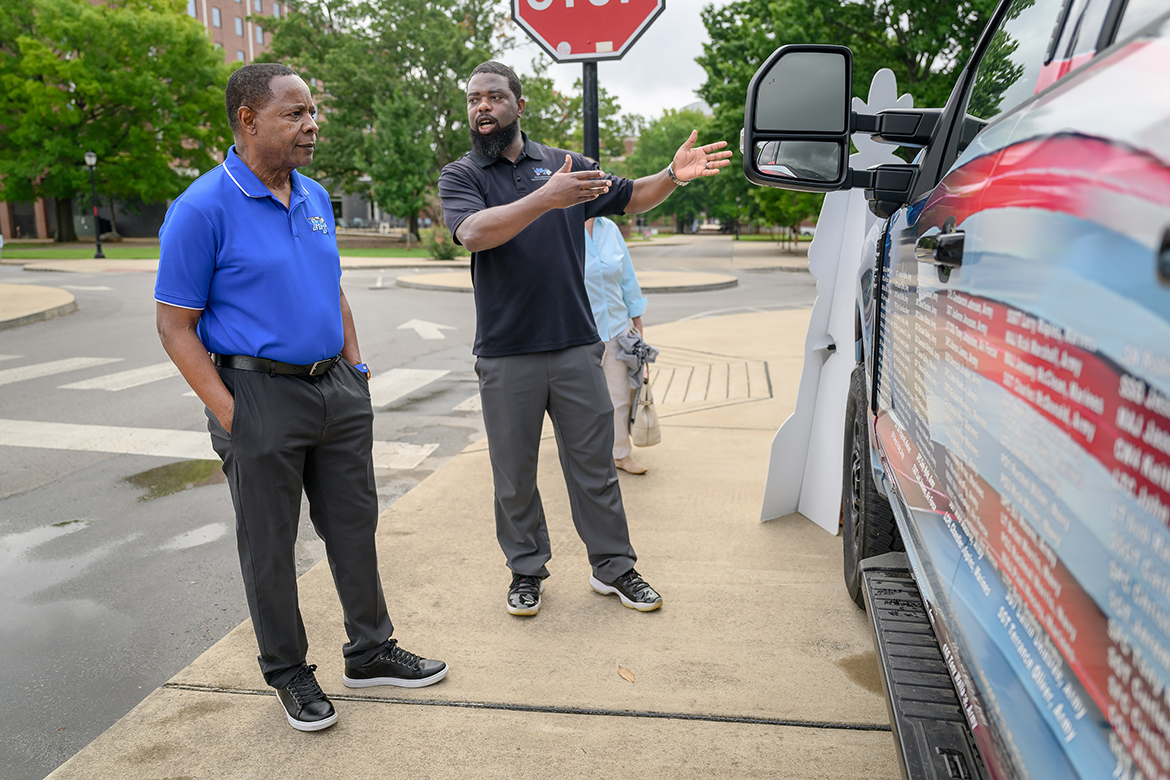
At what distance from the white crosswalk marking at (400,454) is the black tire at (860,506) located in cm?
327

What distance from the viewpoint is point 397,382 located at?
8.92 meters

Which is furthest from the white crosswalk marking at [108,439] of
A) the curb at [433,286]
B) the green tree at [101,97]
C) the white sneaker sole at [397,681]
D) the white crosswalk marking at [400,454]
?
the green tree at [101,97]

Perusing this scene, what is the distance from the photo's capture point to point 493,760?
103 inches

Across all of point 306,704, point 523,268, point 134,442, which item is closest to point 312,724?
point 306,704

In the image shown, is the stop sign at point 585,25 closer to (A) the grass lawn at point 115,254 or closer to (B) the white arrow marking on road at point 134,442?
(B) the white arrow marking on road at point 134,442

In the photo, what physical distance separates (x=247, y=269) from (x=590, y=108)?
209cm

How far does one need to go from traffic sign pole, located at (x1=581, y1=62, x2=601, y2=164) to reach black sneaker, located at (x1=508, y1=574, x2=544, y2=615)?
186cm

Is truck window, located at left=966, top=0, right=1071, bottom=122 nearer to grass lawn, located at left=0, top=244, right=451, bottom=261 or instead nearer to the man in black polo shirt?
the man in black polo shirt

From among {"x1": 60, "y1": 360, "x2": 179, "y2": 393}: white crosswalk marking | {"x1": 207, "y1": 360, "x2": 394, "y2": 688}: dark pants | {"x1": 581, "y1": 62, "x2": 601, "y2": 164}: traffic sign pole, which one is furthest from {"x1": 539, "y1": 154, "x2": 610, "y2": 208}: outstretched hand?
{"x1": 60, "y1": 360, "x2": 179, "y2": 393}: white crosswalk marking

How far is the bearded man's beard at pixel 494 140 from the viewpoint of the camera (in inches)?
136

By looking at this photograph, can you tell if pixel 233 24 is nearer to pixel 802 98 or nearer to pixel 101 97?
pixel 101 97

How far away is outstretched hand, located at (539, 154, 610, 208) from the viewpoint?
297cm

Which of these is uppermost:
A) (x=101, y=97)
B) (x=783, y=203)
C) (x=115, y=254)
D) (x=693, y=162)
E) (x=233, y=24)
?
(x=233, y=24)

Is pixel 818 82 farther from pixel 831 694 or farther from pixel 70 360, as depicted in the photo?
pixel 70 360
